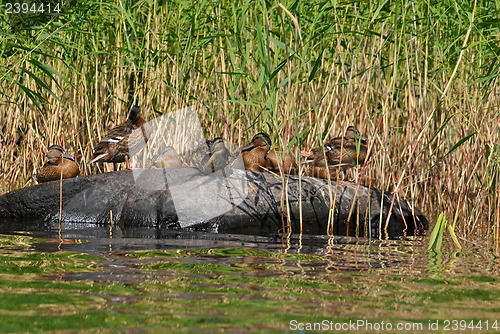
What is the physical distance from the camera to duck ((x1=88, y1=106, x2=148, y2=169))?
6.73 m

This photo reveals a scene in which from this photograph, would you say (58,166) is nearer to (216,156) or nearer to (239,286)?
(216,156)

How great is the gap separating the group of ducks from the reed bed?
0.20 meters

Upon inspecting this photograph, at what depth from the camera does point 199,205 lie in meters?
6.04

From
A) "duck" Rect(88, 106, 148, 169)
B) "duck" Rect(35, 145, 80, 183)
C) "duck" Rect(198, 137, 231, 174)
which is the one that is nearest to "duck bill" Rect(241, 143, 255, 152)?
"duck" Rect(198, 137, 231, 174)

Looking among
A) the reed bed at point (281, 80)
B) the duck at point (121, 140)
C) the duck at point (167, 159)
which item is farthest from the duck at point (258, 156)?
the duck at point (121, 140)

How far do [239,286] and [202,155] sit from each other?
3.26 meters

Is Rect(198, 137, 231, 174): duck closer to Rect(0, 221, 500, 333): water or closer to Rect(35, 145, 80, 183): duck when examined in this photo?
Rect(0, 221, 500, 333): water

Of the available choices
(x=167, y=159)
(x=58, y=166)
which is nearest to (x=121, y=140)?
(x=167, y=159)

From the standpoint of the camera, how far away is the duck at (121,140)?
6734mm

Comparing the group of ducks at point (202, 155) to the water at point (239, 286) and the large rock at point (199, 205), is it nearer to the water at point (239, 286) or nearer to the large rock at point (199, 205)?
the large rock at point (199, 205)

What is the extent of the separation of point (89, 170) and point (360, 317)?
5237mm

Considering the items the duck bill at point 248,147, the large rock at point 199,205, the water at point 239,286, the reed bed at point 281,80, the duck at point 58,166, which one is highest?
the reed bed at point 281,80

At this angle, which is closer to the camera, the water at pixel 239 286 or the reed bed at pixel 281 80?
the water at pixel 239 286

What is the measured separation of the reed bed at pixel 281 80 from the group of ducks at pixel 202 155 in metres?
0.20
